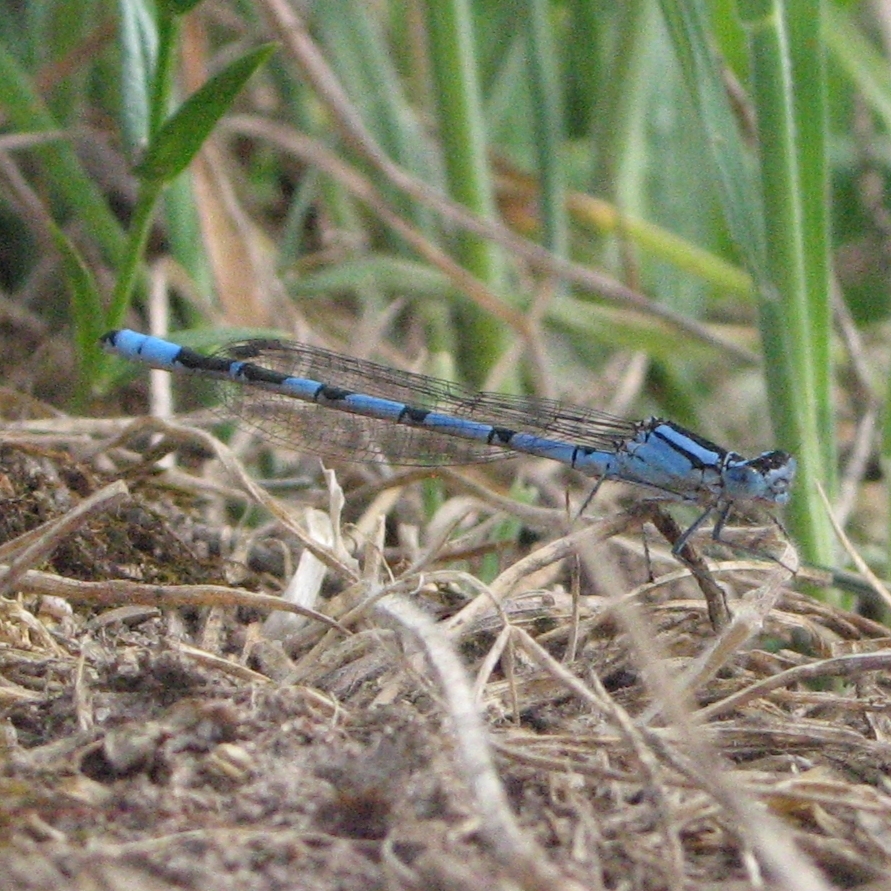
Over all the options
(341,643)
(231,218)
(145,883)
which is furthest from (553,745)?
(231,218)

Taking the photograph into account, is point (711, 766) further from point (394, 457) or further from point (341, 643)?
point (394, 457)

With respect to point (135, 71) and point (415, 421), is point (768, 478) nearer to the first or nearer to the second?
point (415, 421)

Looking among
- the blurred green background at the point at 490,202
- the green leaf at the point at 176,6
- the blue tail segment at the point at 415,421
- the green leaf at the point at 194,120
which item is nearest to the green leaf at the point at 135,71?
the blurred green background at the point at 490,202

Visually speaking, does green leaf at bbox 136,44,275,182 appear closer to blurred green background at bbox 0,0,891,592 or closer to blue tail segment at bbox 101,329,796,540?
blurred green background at bbox 0,0,891,592

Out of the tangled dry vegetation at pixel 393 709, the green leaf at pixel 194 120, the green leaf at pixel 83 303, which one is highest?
the green leaf at pixel 194 120

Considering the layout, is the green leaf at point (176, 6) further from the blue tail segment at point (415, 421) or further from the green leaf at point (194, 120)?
the blue tail segment at point (415, 421)

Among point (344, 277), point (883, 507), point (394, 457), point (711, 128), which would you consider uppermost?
point (711, 128)
